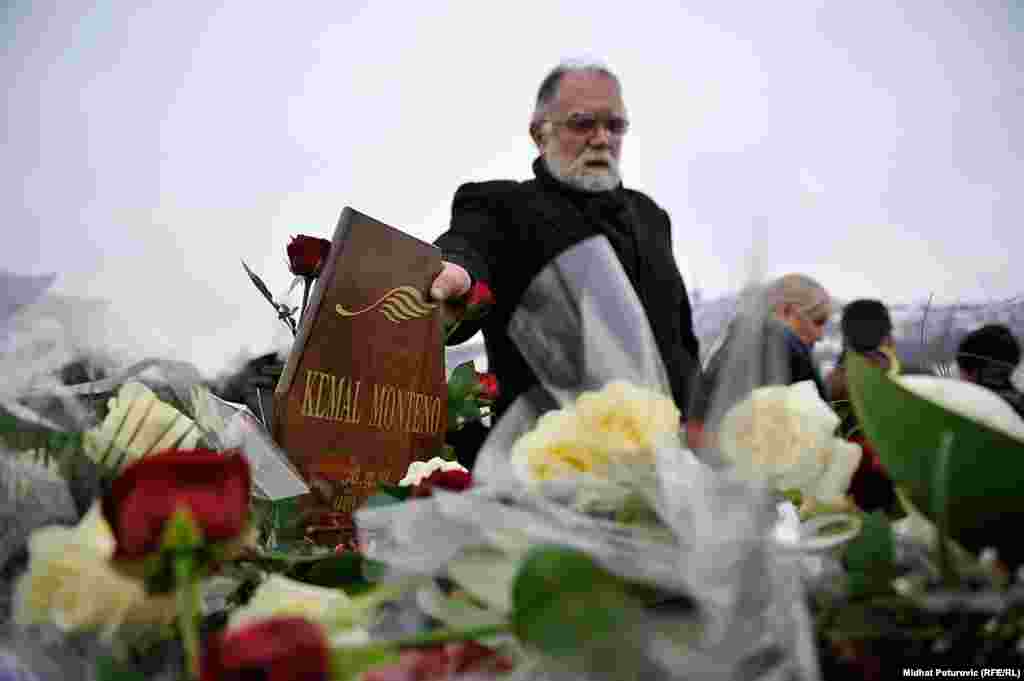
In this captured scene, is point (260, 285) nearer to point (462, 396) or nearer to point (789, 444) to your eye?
point (462, 396)

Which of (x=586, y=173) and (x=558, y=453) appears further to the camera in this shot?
(x=586, y=173)

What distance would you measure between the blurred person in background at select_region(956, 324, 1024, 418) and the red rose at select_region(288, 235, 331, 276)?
0.88 metres

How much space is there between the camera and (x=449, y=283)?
1269 millimetres

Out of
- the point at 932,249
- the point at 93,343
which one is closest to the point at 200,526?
the point at 93,343

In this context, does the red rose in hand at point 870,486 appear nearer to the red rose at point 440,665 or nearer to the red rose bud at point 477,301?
the red rose at point 440,665

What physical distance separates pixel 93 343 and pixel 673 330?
36.2 inches

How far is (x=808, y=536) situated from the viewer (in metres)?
0.51

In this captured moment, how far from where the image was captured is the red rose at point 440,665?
39 cm

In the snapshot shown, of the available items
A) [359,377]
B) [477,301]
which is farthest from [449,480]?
[477,301]

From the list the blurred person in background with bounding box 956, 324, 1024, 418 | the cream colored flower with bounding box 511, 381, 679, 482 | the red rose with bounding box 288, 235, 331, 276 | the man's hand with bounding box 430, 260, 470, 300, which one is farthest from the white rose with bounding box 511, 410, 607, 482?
the red rose with bounding box 288, 235, 331, 276

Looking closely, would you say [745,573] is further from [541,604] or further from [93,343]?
[93,343]

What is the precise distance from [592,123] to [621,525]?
1.26m

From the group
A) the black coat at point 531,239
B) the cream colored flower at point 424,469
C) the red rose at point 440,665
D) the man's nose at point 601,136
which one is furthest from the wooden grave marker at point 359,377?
the red rose at point 440,665

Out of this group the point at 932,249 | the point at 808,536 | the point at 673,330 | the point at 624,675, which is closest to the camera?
the point at 624,675
